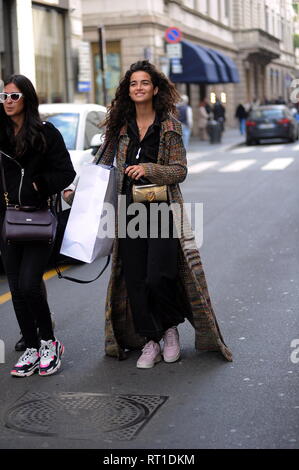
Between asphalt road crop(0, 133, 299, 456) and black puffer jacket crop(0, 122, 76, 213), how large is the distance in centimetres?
110

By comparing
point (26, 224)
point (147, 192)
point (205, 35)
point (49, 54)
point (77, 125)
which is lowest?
point (26, 224)

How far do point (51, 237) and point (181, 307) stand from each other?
0.94 meters

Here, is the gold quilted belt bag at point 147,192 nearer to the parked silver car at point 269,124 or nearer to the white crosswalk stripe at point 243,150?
the white crosswalk stripe at point 243,150

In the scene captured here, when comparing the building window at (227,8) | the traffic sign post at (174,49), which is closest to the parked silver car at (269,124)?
the traffic sign post at (174,49)

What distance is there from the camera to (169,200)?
5.27 metres

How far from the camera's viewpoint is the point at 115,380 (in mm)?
5137

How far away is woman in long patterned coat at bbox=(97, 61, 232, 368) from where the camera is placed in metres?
5.21

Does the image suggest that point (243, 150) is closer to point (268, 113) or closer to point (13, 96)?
point (268, 113)

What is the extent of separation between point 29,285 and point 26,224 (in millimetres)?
363

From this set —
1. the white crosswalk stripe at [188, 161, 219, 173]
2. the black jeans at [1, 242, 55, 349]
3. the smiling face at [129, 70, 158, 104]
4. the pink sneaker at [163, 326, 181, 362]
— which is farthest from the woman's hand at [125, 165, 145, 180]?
the white crosswalk stripe at [188, 161, 219, 173]

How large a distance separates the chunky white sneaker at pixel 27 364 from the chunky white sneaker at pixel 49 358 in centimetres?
6

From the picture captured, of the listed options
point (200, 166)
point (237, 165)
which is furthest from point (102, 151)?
point (200, 166)

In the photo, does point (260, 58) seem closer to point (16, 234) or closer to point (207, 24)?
point (207, 24)
